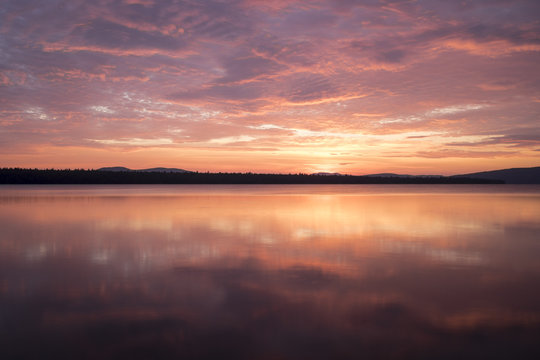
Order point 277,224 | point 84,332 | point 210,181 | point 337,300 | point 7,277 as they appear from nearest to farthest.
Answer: point 84,332, point 337,300, point 7,277, point 277,224, point 210,181

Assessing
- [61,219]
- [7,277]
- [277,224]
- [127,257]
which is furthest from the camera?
[61,219]

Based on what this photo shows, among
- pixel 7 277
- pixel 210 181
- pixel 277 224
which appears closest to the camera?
pixel 7 277

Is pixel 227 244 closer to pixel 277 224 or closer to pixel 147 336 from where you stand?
pixel 277 224

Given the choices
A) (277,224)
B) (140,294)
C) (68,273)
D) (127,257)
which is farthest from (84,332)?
(277,224)

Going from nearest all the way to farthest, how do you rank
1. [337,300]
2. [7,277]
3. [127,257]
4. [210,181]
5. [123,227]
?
[337,300] → [7,277] → [127,257] → [123,227] → [210,181]

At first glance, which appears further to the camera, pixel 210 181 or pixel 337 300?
pixel 210 181

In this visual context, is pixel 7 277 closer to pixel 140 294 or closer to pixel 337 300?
pixel 140 294

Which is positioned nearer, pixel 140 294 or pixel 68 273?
pixel 140 294

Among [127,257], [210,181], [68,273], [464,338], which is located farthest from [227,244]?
[210,181]

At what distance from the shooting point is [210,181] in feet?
365

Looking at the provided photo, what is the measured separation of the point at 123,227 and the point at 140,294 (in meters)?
8.63

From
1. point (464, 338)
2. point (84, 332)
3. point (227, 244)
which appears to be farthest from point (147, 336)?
point (227, 244)

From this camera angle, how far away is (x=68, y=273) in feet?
24.7

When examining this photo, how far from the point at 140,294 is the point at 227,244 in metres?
4.77
